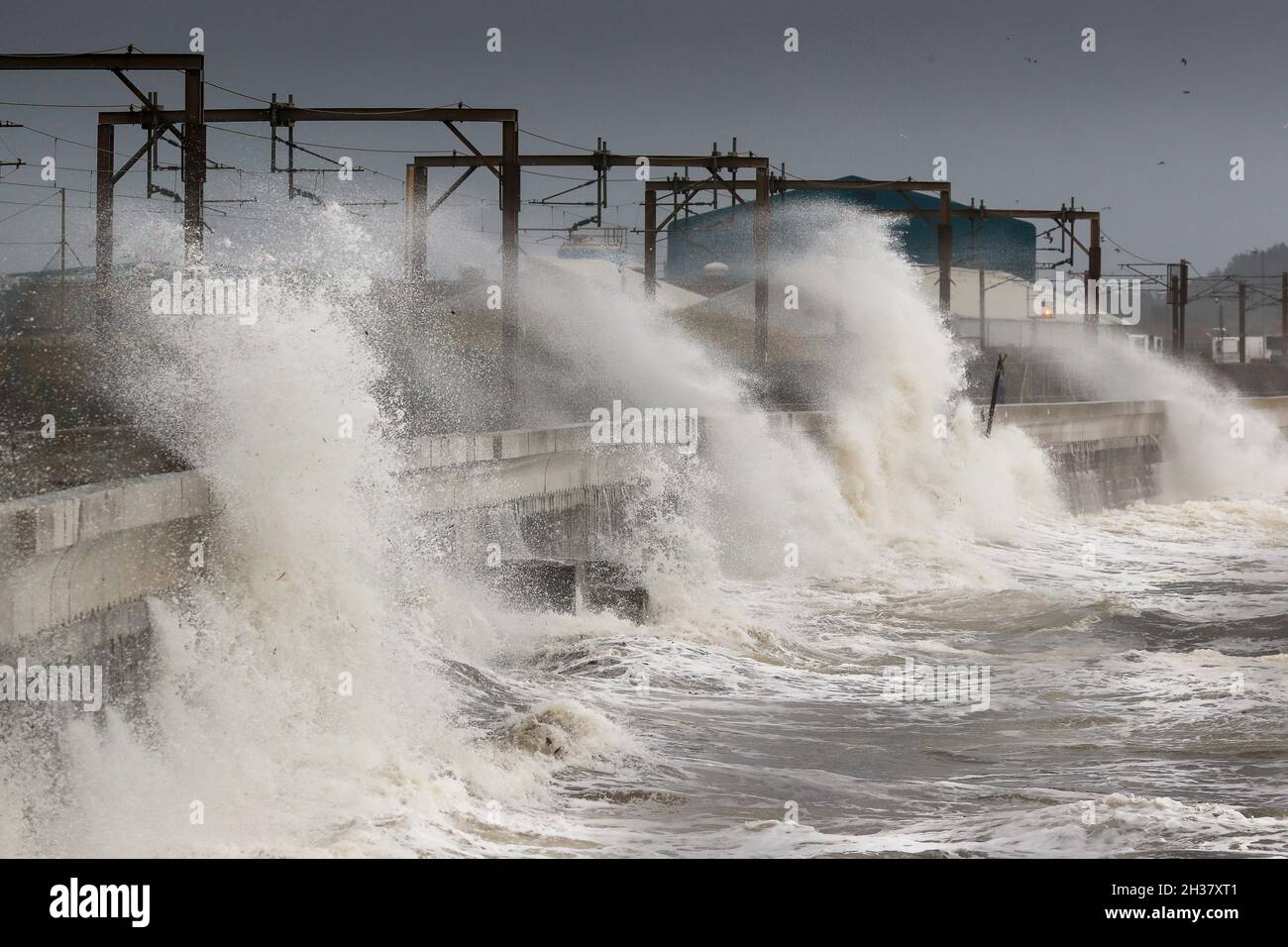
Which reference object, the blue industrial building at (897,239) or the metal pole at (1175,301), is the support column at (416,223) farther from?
the metal pole at (1175,301)

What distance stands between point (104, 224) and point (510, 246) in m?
5.90

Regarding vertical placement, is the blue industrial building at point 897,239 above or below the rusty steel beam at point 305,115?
above

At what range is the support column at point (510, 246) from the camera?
23328mm

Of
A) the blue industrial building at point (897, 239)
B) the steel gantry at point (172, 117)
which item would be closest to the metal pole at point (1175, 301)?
the blue industrial building at point (897, 239)

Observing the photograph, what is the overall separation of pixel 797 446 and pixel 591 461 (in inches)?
263

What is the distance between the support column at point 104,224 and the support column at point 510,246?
5.53m

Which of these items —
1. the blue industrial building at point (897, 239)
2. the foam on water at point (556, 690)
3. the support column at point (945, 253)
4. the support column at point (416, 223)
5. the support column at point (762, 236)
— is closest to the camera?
Result: the foam on water at point (556, 690)

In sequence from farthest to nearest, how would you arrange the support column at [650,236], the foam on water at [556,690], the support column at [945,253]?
1. the support column at [945,253]
2. the support column at [650,236]
3. the foam on water at [556,690]

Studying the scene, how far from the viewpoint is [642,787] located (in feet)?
29.7

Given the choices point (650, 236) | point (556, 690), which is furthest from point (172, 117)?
point (650, 236)

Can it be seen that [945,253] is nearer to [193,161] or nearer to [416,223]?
[416,223]
